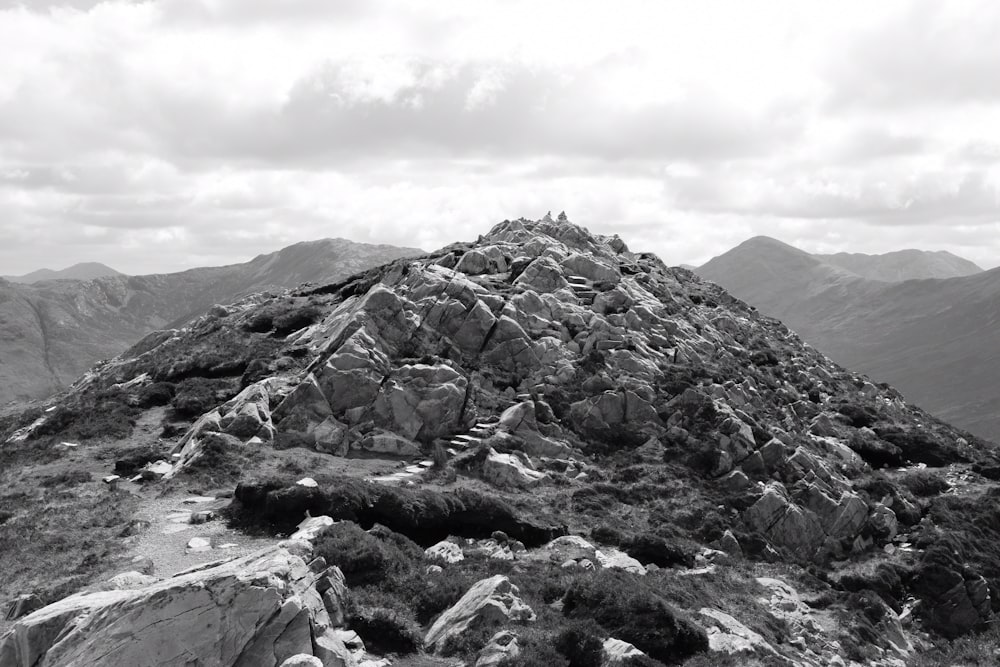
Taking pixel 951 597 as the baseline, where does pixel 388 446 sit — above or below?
above

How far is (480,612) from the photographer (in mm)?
22156

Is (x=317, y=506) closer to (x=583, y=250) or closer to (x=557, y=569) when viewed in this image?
(x=557, y=569)

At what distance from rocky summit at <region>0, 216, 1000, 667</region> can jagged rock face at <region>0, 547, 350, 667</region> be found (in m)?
0.06

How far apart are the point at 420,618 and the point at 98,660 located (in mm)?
9576

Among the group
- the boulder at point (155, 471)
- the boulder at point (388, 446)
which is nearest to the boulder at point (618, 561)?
the boulder at point (388, 446)

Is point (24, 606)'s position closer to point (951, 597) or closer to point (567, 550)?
point (567, 550)

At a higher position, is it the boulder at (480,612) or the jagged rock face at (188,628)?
the jagged rock face at (188,628)

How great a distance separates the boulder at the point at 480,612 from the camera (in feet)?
71.2

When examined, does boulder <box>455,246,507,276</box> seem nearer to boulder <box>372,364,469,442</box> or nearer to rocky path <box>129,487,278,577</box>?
boulder <box>372,364,469,442</box>


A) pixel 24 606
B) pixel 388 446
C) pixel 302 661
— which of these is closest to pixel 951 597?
pixel 388 446

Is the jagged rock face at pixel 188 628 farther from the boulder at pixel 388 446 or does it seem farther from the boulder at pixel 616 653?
the boulder at pixel 388 446

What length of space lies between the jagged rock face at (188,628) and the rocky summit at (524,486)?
63 mm

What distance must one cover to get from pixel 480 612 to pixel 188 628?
8530mm

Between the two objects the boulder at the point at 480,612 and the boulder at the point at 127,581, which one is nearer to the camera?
the boulder at the point at 480,612
